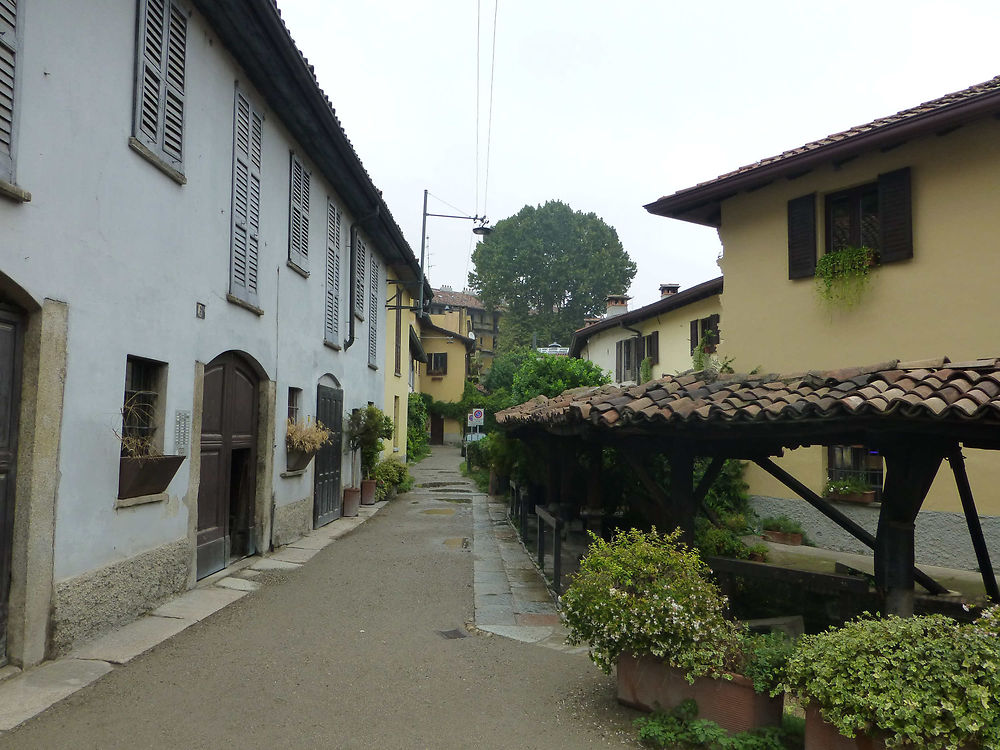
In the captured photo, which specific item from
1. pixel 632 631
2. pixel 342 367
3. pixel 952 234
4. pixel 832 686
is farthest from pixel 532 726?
pixel 342 367

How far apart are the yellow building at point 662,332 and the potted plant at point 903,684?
12.8 meters

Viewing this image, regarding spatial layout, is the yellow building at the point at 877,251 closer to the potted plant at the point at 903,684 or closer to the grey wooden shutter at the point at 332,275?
the grey wooden shutter at the point at 332,275

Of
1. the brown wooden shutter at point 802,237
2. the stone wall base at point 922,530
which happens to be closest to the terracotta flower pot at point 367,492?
the stone wall base at point 922,530

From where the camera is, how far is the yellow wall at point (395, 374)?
19.2m

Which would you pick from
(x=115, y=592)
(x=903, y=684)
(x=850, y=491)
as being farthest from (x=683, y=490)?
(x=850, y=491)

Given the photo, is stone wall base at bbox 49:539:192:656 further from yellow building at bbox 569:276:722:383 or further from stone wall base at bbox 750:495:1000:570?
yellow building at bbox 569:276:722:383

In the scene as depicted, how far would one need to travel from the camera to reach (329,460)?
504 inches

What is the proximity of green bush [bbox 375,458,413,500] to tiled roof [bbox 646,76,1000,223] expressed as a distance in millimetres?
8732

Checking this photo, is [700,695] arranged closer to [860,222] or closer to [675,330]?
[860,222]

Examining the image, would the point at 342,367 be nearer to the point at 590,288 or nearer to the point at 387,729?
the point at 387,729

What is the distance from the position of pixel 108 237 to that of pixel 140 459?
183 centimetres

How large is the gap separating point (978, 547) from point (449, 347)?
41.0 metres

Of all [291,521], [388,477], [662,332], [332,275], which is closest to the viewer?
[291,521]

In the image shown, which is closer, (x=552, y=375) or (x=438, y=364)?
(x=552, y=375)
